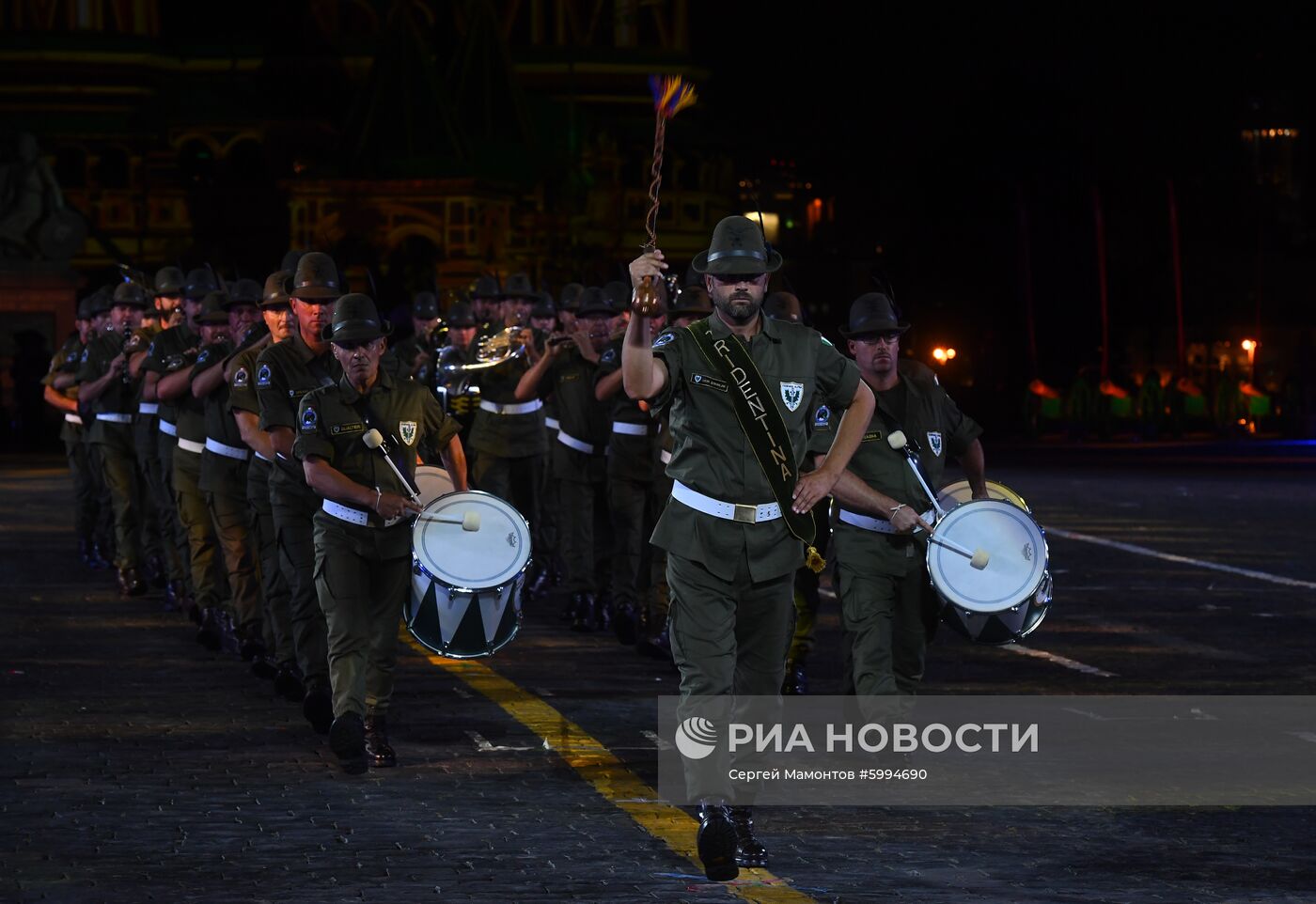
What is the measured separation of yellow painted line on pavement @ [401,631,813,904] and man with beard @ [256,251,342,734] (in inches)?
41.6

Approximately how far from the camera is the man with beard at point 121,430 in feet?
61.7

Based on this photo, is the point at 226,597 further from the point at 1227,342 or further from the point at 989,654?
the point at 1227,342

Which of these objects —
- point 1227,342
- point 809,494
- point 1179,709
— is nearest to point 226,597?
point 1179,709

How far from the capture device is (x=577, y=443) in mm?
17484

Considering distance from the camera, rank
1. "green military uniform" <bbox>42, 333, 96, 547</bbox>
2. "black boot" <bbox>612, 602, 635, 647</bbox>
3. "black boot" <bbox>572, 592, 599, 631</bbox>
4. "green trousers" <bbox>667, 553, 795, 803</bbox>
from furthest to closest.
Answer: "green military uniform" <bbox>42, 333, 96, 547</bbox> → "black boot" <bbox>572, 592, 599, 631</bbox> → "black boot" <bbox>612, 602, 635, 647</bbox> → "green trousers" <bbox>667, 553, 795, 803</bbox>

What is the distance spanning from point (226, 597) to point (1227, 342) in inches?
2298

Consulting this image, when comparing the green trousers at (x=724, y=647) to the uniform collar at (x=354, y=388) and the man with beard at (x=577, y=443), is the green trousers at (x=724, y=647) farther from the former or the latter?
the man with beard at (x=577, y=443)

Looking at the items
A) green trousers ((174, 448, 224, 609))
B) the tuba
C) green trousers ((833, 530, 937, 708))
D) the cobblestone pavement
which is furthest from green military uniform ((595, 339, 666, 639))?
green trousers ((833, 530, 937, 708))

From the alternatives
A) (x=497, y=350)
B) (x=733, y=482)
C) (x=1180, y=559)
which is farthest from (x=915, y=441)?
(x=1180, y=559)

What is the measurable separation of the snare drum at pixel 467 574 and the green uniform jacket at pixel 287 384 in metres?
1.12

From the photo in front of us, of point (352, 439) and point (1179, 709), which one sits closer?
point (352, 439)

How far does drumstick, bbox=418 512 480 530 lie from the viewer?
1116cm

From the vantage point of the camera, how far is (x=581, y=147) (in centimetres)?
7975

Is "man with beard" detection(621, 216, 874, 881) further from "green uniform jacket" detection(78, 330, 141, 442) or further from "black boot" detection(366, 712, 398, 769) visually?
"green uniform jacket" detection(78, 330, 141, 442)
